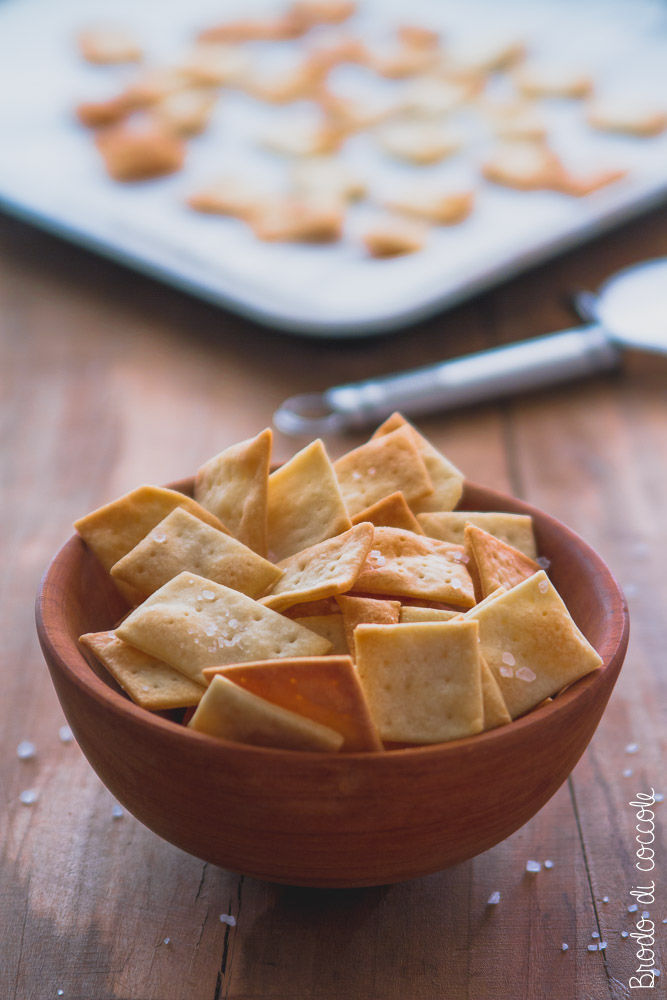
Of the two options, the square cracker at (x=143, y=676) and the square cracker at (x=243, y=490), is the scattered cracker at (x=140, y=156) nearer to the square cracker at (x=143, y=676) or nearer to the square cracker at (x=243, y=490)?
the square cracker at (x=243, y=490)

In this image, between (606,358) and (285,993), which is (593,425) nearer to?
(606,358)

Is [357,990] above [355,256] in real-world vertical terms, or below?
below

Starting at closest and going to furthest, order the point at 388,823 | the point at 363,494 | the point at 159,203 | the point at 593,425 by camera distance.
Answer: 1. the point at 388,823
2. the point at 363,494
3. the point at 593,425
4. the point at 159,203

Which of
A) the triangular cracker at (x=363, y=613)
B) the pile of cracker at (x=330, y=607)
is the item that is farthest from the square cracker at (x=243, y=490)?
the triangular cracker at (x=363, y=613)

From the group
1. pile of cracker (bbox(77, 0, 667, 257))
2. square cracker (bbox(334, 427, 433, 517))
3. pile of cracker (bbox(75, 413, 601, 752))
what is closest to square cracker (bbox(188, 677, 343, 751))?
pile of cracker (bbox(75, 413, 601, 752))

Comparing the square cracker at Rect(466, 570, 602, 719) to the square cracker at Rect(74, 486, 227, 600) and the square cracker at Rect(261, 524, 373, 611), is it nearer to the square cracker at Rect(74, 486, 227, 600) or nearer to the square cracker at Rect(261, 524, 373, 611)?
the square cracker at Rect(261, 524, 373, 611)

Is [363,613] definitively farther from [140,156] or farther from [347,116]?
[347,116]

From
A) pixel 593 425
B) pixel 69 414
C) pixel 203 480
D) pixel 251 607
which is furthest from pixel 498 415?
pixel 251 607
